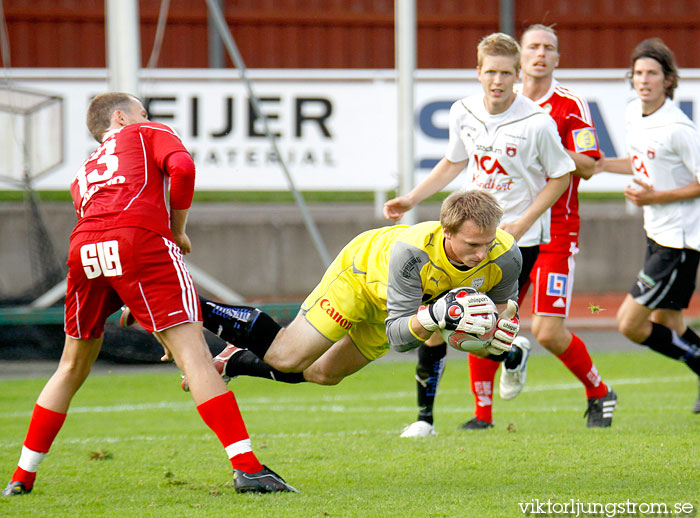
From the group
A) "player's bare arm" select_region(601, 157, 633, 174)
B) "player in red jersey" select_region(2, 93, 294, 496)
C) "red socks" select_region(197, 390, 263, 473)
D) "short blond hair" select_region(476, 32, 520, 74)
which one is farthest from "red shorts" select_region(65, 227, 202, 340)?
"player's bare arm" select_region(601, 157, 633, 174)

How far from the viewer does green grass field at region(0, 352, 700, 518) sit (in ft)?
14.6

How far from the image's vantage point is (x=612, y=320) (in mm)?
11961

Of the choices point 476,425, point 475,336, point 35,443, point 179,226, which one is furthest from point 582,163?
point 35,443

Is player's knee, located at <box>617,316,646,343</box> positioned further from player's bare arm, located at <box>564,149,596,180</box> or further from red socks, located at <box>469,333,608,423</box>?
player's bare arm, located at <box>564,149,596,180</box>

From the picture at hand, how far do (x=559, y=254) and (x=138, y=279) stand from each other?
2.85 meters

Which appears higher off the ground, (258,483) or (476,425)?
(258,483)

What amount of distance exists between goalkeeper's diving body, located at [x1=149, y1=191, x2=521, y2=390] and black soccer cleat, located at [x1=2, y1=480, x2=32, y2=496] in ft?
2.92

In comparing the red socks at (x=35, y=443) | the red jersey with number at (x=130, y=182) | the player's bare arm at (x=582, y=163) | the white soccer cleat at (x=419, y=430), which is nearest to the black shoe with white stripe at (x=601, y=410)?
the white soccer cleat at (x=419, y=430)

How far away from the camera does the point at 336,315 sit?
5039 mm

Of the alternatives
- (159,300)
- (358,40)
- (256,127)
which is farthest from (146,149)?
(358,40)

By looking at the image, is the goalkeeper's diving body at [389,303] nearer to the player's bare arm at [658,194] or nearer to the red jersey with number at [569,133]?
the red jersey with number at [569,133]

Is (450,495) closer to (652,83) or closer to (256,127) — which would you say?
(652,83)

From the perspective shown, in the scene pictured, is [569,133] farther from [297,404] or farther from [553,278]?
[297,404]

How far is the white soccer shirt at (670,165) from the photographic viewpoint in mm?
6520
